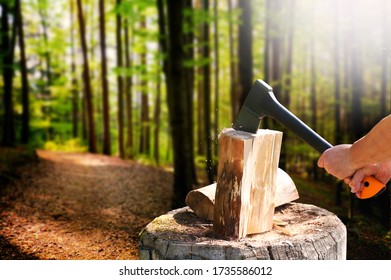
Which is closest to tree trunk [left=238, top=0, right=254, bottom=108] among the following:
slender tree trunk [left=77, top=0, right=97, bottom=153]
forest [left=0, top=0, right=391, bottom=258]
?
forest [left=0, top=0, right=391, bottom=258]

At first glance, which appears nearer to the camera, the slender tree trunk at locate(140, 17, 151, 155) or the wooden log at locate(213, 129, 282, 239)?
the wooden log at locate(213, 129, 282, 239)

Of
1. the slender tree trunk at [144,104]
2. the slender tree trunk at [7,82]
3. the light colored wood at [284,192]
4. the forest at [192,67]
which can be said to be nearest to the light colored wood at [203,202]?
the forest at [192,67]

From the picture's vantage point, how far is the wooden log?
2.27m

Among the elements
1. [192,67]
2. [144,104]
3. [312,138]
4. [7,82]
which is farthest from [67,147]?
[312,138]

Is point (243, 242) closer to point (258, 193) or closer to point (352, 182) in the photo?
point (258, 193)

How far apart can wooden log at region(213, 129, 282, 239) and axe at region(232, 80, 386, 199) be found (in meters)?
0.08

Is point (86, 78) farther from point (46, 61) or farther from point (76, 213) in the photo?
point (76, 213)

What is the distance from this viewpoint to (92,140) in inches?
558

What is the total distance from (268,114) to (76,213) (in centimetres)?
288

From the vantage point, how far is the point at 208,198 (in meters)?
2.65

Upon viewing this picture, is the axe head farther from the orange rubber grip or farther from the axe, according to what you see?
the orange rubber grip

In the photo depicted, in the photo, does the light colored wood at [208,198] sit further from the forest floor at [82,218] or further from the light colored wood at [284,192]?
the forest floor at [82,218]
